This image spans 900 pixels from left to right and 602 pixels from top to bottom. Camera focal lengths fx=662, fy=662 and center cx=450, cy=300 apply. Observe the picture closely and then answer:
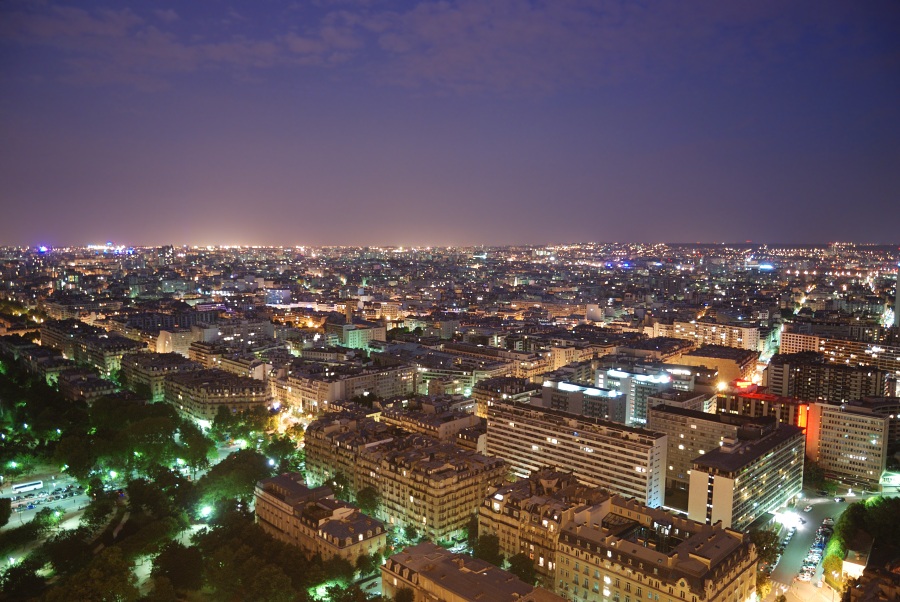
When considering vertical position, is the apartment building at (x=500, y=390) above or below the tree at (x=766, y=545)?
above

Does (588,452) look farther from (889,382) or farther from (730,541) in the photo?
(889,382)

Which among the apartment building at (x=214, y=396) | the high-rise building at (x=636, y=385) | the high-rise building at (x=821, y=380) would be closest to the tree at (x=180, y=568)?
the apartment building at (x=214, y=396)

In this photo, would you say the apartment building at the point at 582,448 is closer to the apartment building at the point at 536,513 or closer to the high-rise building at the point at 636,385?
the apartment building at the point at 536,513

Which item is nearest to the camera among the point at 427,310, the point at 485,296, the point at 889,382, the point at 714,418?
the point at 714,418

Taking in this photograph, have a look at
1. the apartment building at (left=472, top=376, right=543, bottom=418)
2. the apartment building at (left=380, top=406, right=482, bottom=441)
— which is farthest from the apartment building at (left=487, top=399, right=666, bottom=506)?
the apartment building at (left=472, top=376, right=543, bottom=418)

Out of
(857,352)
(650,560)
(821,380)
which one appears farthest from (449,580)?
(857,352)

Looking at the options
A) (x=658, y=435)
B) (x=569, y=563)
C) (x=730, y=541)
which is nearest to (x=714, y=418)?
(x=658, y=435)

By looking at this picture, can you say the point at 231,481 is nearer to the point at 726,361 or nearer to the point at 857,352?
the point at 726,361
